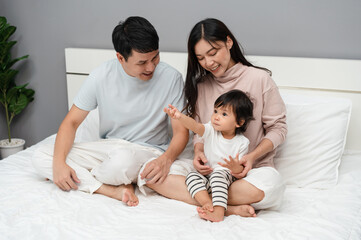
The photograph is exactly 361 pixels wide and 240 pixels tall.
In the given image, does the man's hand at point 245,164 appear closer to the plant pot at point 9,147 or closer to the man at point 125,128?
the man at point 125,128

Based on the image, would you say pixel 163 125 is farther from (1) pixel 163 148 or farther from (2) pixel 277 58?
(2) pixel 277 58

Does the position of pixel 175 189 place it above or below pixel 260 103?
below

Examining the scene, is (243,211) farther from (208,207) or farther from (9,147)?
(9,147)

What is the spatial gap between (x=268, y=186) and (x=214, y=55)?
0.55 metres

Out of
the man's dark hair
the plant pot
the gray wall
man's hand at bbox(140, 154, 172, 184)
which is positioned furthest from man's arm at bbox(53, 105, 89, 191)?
the plant pot

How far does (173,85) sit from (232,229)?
72 centimetres

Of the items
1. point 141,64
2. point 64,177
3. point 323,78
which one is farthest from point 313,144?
point 64,177

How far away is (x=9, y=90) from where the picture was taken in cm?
248

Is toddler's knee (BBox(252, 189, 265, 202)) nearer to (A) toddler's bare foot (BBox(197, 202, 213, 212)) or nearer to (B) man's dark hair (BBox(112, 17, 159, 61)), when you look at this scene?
(A) toddler's bare foot (BBox(197, 202, 213, 212))

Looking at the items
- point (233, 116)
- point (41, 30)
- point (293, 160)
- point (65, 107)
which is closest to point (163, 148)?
point (233, 116)

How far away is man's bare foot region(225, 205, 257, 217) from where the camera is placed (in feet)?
4.35

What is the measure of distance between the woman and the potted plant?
1396 mm

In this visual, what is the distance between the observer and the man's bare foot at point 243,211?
133cm

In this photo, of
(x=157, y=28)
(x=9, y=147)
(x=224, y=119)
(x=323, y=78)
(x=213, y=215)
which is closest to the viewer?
(x=213, y=215)
